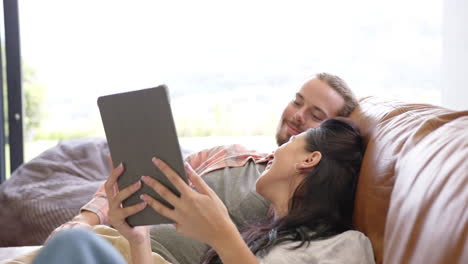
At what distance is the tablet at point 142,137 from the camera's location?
3.67 ft

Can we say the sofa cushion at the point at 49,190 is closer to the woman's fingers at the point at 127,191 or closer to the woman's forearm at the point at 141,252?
the woman's forearm at the point at 141,252

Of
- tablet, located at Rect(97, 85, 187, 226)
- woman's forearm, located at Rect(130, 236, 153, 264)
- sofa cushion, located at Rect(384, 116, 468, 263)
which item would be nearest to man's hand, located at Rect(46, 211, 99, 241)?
woman's forearm, located at Rect(130, 236, 153, 264)

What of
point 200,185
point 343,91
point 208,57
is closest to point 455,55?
point 343,91

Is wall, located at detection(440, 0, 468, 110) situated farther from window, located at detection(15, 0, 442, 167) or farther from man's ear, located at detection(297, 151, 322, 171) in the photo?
man's ear, located at detection(297, 151, 322, 171)

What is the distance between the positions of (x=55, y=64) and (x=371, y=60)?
7.37 feet

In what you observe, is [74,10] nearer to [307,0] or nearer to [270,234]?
[307,0]

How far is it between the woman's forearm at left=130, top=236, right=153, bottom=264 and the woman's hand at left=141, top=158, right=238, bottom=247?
225 mm

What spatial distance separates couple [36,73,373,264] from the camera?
113 centimetres

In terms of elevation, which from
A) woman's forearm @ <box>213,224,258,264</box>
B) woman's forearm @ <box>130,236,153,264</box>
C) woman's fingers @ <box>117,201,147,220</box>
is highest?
woman's fingers @ <box>117,201,147,220</box>

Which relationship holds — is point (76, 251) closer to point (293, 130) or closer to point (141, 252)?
point (141, 252)

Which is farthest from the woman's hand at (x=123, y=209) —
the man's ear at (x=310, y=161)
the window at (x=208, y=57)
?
the window at (x=208, y=57)

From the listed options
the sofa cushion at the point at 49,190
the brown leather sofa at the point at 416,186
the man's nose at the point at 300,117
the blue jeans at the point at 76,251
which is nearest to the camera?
the blue jeans at the point at 76,251

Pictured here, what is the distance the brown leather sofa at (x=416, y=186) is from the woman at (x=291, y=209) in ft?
0.19

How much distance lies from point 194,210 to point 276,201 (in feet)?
1.45
